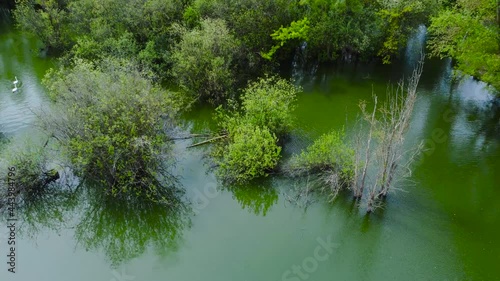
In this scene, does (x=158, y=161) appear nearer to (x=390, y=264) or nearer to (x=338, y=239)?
(x=338, y=239)

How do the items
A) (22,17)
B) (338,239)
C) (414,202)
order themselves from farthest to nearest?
(22,17)
(414,202)
(338,239)

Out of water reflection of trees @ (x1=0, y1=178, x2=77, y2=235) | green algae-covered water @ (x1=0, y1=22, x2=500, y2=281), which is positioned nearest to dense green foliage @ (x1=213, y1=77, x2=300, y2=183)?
green algae-covered water @ (x1=0, y1=22, x2=500, y2=281)

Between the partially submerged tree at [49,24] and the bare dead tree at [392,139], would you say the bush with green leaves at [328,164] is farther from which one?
the partially submerged tree at [49,24]

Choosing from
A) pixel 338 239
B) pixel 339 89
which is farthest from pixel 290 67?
pixel 338 239

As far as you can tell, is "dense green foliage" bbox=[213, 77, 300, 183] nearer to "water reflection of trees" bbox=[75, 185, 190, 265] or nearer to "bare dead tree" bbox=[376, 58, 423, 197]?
"water reflection of trees" bbox=[75, 185, 190, 265]

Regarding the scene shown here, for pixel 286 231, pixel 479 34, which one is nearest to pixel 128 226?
pixel 286 231

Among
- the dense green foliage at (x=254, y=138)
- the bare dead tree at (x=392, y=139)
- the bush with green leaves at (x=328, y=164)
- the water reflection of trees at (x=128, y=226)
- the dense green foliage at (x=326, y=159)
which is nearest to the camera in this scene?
the bare dead tree at (x=392, y=139)

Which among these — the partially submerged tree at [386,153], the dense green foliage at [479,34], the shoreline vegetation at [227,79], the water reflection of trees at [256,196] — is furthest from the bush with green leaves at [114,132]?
the dense green foliage at [479,34]

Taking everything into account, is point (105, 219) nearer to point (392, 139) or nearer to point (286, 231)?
point (286, 231)
